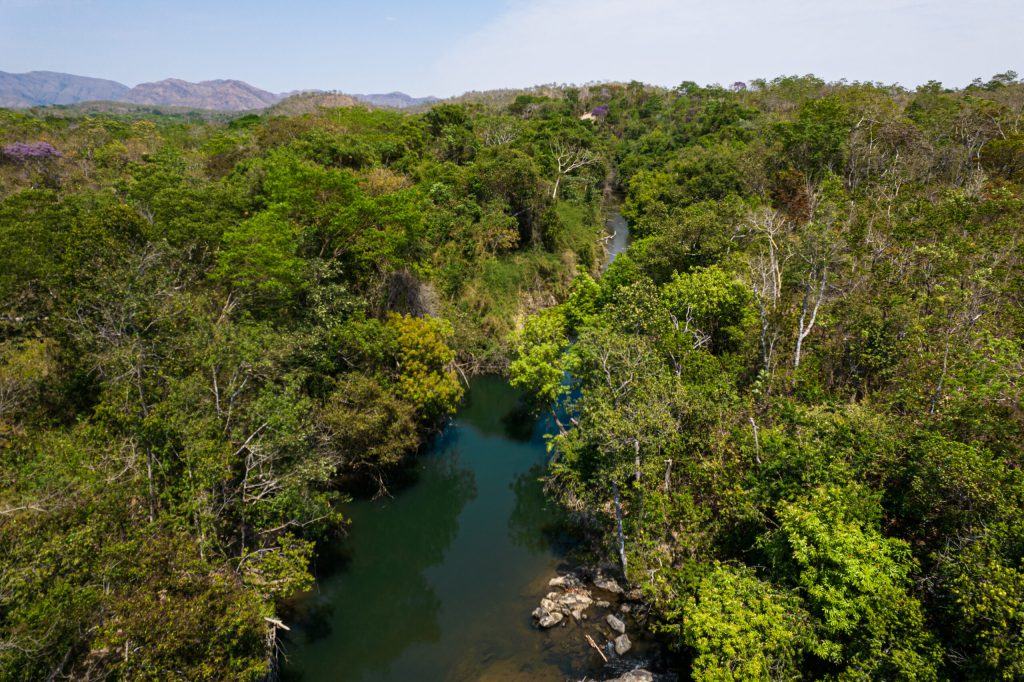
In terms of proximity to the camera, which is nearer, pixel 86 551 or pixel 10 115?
pixel 86 551

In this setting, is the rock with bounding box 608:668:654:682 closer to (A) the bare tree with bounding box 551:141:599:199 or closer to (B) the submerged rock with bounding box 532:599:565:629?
(B) the submerged rock with bounding box 532:599:565:629

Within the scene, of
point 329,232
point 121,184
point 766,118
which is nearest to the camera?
point 329,232

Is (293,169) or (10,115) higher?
(10,115)

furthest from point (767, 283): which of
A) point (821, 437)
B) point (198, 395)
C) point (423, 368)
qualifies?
point (198, 395)

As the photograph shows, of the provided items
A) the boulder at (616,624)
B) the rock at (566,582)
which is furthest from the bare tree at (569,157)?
the boulder at (616,624)

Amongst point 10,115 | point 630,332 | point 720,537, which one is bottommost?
point 720,537

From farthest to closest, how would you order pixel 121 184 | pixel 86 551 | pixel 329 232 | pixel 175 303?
pixel 121 184 < pixel 329 232 < pixel 175 303 < pixel 86 551

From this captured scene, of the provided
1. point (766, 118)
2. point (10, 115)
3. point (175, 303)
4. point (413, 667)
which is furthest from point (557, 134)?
point (10, 115)

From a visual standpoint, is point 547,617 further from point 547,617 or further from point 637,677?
point 637,677

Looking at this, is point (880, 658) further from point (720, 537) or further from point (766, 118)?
point (766, 118)
